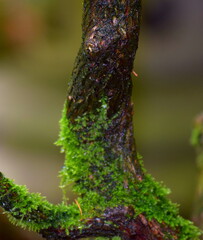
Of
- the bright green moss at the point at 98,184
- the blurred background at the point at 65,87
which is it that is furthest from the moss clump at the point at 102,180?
the blurred background at the point at 65,87

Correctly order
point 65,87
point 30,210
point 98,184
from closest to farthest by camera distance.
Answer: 1. point 30,210
2. point 98,184
3. point 65,87

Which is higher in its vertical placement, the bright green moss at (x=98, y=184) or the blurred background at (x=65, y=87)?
the blurred background at (x=65, y=87)

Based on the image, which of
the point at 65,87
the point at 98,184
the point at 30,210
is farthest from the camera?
the point at 65,87

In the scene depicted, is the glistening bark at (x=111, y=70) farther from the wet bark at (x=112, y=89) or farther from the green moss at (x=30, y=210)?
the green moss at (x=30, y=210)

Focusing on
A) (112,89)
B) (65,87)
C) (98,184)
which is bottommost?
(98,184)

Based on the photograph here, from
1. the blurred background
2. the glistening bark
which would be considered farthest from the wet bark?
the blurred background

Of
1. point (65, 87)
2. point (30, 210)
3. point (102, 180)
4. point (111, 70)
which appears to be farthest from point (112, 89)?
point (65, 87)

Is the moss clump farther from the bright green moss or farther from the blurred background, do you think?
the blurred background

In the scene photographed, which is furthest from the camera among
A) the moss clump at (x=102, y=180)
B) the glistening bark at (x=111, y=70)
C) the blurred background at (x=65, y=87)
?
the blurred background at (x=65, y=87)

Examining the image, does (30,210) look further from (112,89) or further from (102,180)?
(112,89)

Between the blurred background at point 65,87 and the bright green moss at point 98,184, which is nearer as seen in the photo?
the bright green moss at point 98,184
